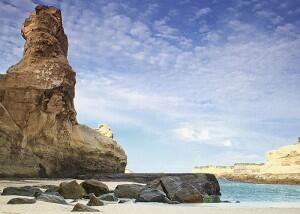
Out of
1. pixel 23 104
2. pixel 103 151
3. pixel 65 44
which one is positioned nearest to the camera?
pixel 23 104

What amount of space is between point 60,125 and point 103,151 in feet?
21.5

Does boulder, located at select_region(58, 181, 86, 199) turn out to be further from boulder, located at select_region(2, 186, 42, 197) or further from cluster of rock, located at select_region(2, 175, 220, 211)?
boulder, located at select_region(2, 186, 42, 197)

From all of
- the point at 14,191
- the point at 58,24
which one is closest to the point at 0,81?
the point at 58,24

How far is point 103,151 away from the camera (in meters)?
48.5

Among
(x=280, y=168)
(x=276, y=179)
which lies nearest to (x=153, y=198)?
(x=276, y=179)

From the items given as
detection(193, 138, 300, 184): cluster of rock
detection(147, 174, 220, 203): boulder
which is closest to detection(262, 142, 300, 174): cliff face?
detection(193, 138, 300, 184): cluster of rock

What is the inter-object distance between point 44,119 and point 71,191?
2470 centimetres

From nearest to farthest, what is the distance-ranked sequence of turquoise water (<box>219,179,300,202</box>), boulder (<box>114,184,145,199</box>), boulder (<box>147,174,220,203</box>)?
boulder (<box>147,174,220,203</box>)
boulder (<box>114,184,145,199</box>)
turquoise water (<box>219,179,300,202</box>)

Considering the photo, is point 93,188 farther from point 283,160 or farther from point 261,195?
point 283,160

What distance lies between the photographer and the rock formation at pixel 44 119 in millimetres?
40125

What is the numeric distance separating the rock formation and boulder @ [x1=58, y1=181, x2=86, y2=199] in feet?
62.8

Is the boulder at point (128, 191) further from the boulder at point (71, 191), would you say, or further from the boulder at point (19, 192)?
the boulder at point (19, 192)

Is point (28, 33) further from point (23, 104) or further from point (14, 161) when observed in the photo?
point (14, 161)

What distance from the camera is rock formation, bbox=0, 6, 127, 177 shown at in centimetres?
4012
